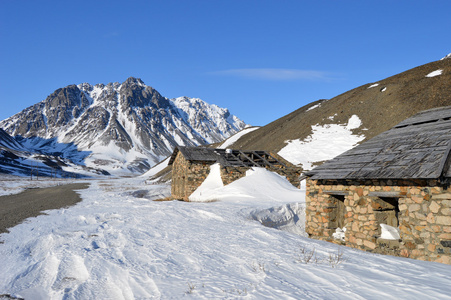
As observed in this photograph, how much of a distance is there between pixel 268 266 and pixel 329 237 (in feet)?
21.0

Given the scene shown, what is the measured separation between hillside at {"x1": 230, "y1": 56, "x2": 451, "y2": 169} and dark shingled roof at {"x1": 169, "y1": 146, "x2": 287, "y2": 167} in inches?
809

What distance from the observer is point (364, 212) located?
9781 millimetres

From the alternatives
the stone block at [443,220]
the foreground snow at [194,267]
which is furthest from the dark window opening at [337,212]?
the stone block at [443,220]

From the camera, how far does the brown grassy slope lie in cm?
4578

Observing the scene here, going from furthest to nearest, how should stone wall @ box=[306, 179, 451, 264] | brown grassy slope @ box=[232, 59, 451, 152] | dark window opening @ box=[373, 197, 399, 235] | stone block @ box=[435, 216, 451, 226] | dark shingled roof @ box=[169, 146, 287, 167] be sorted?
brown grassy slope @ box=[232, 59, 451, 152]
dark shingled roof @ box=[169, 146, 287, 167]
dark window opening @ box=[373, 197, 399, 235]
stone wall @ box=[306, 179, 451, 264]
stone block @ box=[435, 216, 451, 226]

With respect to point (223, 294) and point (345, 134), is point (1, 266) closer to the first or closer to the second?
point (223, 294)

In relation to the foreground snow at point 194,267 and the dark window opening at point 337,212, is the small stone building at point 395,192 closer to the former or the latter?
the dark window opening at point 337,212

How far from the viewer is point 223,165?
25406mm

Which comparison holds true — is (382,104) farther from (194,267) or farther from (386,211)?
(194,267)

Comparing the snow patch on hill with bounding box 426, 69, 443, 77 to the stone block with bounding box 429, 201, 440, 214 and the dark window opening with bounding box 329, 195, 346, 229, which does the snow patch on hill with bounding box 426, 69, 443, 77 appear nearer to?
the dark window opening with bounding box 329, 195, 346, 229

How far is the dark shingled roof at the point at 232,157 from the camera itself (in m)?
27.0

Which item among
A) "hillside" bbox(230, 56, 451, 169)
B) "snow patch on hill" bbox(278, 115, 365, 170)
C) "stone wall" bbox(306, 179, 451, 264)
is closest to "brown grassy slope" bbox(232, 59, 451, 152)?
"hillside" bbox(230, 56, 451, 169)

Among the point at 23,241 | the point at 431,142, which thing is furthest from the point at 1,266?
the point at 431,142

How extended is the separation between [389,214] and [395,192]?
1.25 metres
